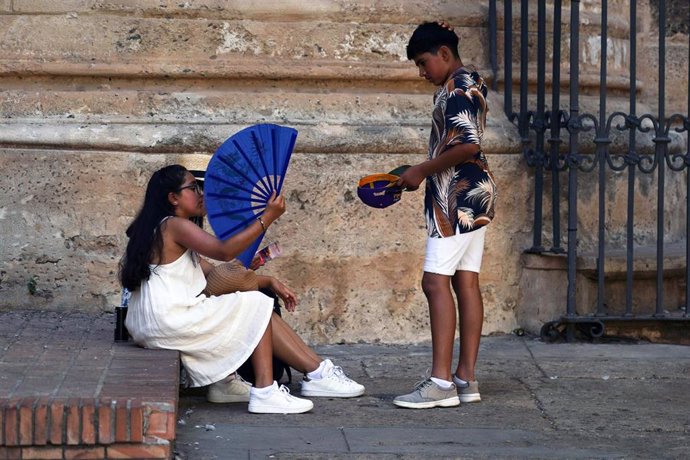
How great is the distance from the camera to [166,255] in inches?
204

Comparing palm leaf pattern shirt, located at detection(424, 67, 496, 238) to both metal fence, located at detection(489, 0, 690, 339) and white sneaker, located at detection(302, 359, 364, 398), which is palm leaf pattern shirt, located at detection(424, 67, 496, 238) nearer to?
white sneaker, located at detection(302, 359, 364, 398)

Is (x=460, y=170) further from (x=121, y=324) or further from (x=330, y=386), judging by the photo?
(x=121, y=324)

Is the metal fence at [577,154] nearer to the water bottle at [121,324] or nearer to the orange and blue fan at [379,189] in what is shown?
the orange and blue fan at [379,189]

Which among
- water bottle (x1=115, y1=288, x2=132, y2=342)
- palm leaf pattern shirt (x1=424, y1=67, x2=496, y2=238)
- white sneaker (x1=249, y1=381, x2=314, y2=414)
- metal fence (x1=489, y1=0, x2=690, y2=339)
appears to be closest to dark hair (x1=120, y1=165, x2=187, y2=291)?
water bottle (x1=115, y1=288, x2=132, y2=342)

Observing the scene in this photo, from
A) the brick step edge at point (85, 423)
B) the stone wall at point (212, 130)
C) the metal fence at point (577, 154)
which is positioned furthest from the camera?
the metal fence at point (577, 154)

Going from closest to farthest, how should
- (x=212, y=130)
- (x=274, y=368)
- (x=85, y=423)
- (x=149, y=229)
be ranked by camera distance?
(x=85, y=423), (x=149, y=229), (x=274, y=368), (x=212, y=130)

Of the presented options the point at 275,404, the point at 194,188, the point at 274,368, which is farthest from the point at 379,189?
the point at 275,404

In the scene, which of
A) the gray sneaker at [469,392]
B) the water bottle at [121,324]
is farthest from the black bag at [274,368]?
the gray sneaker at [469,392]

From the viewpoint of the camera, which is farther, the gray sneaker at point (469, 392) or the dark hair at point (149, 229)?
the gray sneaker at point (469, 392)

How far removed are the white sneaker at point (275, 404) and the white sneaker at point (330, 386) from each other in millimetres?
302

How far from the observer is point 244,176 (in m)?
5.07

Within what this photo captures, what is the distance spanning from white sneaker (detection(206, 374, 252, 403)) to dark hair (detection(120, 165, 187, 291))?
1.79 feet

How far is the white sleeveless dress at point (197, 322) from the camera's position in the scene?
5121 millimetres

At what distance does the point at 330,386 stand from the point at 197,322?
0.69 m
